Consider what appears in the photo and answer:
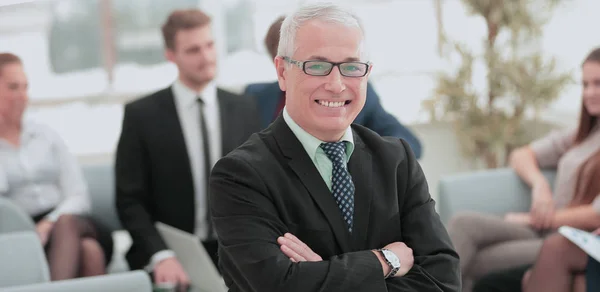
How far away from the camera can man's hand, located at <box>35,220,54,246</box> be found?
3580 millimetres

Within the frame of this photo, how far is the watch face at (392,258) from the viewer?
1712 mm

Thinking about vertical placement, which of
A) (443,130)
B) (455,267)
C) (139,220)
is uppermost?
(455,267)

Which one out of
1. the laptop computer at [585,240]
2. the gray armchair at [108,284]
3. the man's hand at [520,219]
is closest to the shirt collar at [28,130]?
the gray armchair at [108,284]

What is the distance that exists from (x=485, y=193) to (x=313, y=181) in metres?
2.63

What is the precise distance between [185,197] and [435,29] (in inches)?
154

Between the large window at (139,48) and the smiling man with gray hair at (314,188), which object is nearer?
the smiling man with gray hair at (314,188)

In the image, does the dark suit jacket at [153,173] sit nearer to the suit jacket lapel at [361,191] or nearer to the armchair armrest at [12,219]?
the armchair armrest at [12,219]

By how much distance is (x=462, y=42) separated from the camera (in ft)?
19.2

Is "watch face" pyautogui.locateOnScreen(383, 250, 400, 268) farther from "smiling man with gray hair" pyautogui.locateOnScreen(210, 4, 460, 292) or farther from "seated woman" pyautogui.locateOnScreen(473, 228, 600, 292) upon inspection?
"seated woman" pyautogui.locateOnScreen(473, 228, 600, 292)

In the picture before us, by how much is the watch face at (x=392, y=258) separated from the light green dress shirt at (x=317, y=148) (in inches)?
6.8

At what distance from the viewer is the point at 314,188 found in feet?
5.52

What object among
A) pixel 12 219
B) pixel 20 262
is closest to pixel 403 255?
pixel 20 262

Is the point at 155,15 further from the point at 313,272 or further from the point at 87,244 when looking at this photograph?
the point at 313,272

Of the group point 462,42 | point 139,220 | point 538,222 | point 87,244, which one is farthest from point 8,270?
point 462,42
